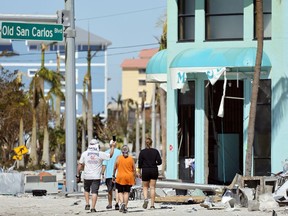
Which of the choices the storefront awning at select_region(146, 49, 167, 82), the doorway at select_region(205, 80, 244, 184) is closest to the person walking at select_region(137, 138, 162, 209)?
the doorway at select_region(205, 80, 244, 184)

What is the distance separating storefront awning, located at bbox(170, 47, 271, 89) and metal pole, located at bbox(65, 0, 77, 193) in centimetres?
388

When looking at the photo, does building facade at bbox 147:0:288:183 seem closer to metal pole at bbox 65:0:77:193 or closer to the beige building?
metal pole at bbox 65:0:77:193

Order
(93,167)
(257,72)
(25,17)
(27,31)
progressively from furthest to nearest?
(257,72) < (25,17) < (27,31) < (93,167)

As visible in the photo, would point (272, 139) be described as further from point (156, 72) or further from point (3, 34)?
point (3, 34)

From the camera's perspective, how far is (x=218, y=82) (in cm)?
3488

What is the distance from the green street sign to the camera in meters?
29.4

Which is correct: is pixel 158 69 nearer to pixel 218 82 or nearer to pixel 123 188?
pixel 218 82

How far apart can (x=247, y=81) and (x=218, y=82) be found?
191cm

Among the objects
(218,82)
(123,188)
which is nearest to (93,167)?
(123,188)

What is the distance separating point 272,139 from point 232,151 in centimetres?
445

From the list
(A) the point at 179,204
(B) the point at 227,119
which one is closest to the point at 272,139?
(B) the point at 227,119

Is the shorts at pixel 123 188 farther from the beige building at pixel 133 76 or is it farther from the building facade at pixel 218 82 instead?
the beige building at pixel 133 76

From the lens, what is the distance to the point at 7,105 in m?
71.8

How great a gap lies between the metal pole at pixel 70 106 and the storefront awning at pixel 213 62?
3878 millimetres
